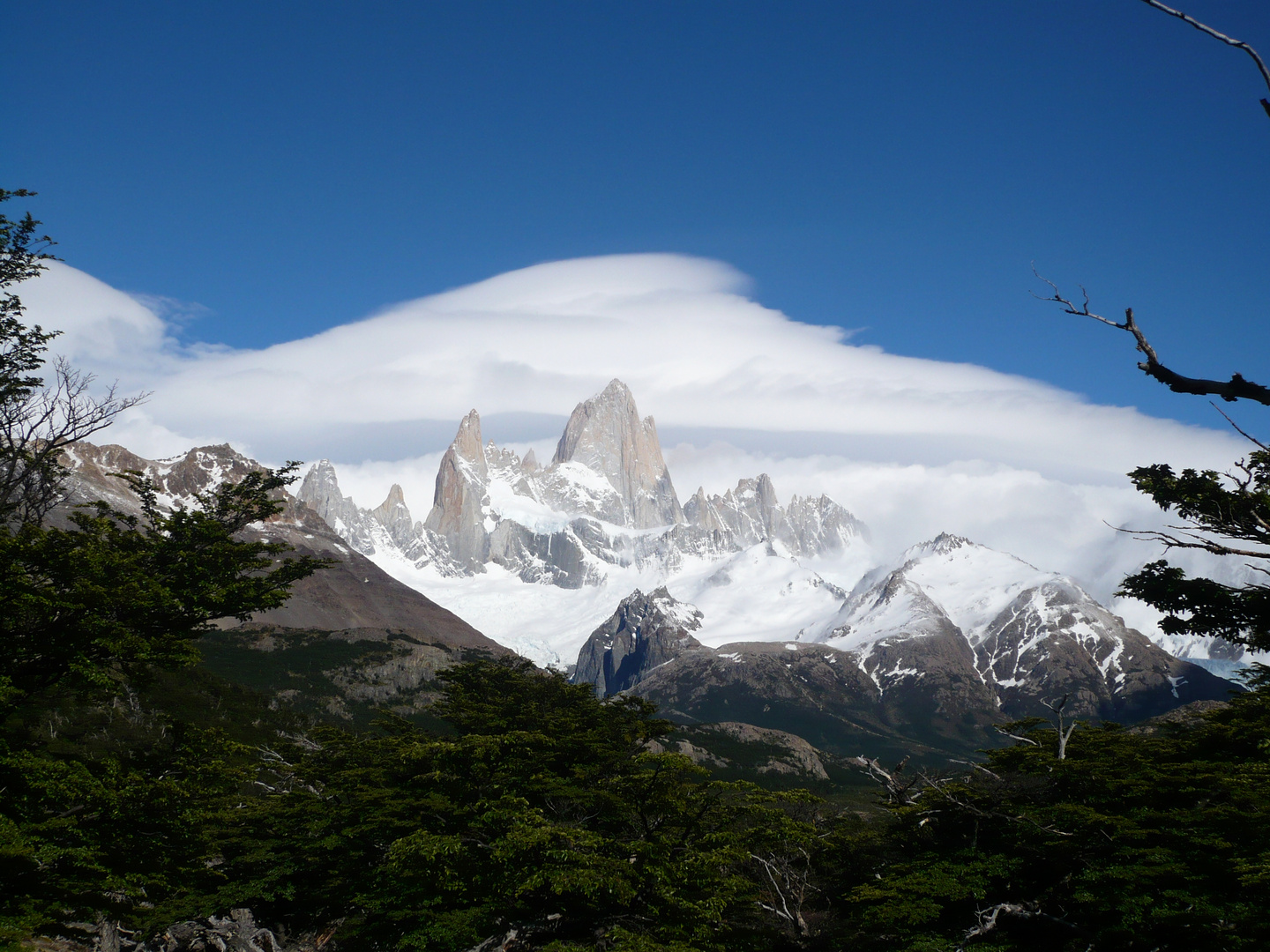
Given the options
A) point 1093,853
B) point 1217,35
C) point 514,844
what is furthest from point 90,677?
point 1093,853

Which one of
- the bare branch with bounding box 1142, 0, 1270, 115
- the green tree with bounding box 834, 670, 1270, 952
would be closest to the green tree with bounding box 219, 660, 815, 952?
the green tree with bounding box 834, 670, 1270, 952

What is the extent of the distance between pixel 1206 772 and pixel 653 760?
23041 millimetres

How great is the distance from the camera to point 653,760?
3738cm

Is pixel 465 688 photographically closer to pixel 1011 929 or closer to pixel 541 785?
pixel 541 785

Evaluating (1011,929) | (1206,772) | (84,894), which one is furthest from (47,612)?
(1206,772)

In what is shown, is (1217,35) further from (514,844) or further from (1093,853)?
(1093,853)

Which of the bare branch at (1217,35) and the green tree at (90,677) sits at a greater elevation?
the bare branch at (1217,35)

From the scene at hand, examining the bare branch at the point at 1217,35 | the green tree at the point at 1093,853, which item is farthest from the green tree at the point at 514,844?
the bare branch at the point at 1217,35

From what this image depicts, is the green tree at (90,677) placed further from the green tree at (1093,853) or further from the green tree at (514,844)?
the green tree at (1093,853)

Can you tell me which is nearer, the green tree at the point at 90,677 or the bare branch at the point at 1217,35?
the bare branch at the point at 1217,35

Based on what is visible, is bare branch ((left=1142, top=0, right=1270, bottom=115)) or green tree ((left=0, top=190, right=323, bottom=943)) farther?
green tree ((left=0, top=190, right=323, bottom=943))

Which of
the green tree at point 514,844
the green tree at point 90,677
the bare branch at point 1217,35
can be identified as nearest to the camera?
the bare branch at point 1217,35

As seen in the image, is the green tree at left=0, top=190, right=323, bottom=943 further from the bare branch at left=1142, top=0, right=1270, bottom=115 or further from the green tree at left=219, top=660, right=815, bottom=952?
the bare branch at left=1142, top=0, right=1270, bottom=115

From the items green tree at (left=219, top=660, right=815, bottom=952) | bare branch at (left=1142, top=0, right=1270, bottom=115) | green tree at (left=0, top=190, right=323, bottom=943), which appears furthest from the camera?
green tree at (left=219, top=660, right=815, bottom=952)
